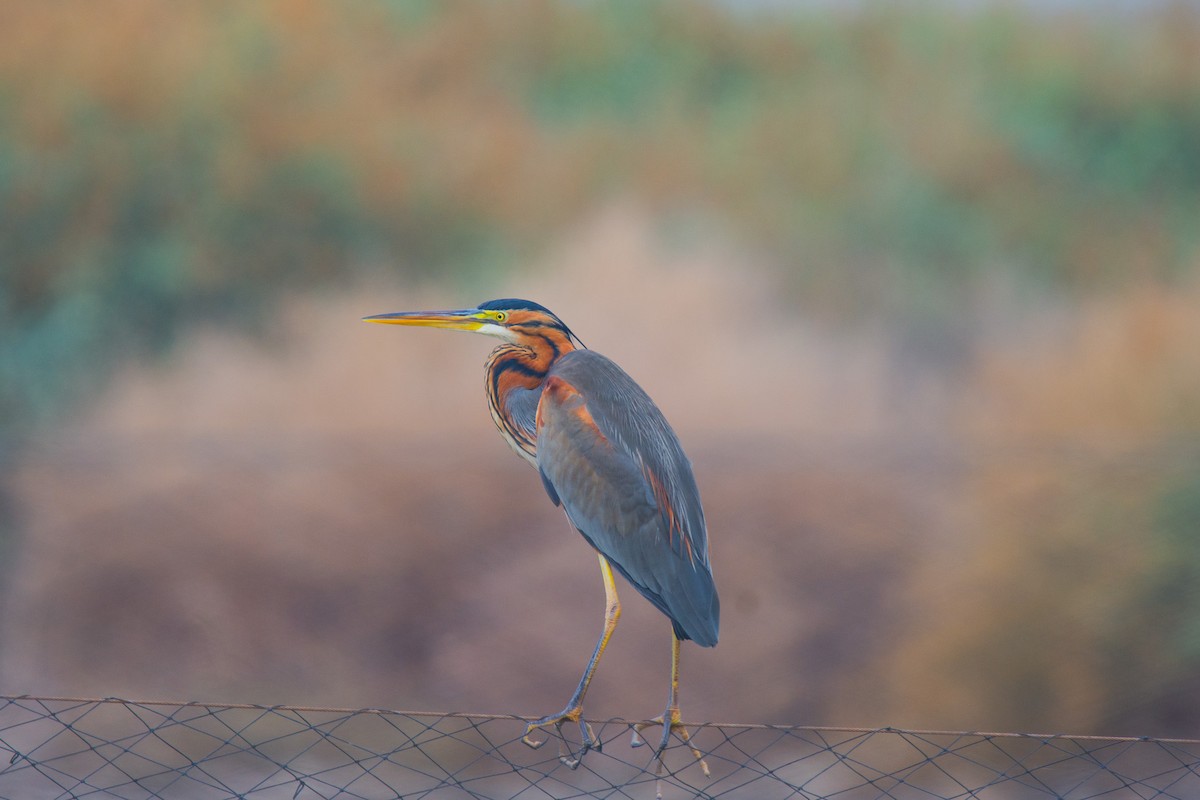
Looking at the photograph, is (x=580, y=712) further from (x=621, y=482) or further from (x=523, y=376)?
(x=523, y=376)

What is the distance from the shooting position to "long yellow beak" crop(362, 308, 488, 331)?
222 cm

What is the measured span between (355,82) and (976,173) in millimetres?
2374

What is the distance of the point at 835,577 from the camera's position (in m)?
4.51

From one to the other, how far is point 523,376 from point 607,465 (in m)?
0.29

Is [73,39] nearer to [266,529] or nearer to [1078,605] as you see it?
[266,529]

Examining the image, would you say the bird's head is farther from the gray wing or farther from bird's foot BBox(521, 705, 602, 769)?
bird's foot BBox(521, 705, 602, 769)

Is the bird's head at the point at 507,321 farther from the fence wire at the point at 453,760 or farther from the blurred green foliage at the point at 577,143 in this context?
the fence wire at the point at 453,760

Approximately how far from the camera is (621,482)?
6.97ft

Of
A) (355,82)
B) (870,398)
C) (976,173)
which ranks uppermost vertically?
(355,82)

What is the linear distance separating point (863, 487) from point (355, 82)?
248 centimetres

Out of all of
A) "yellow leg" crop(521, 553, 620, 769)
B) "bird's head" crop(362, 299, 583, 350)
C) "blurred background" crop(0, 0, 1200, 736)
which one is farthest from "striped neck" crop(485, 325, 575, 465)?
"blurred background" crop(0, 0, 1200, 736)

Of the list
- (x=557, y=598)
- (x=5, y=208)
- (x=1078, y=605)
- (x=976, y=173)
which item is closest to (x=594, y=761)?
(x=557, y=598)

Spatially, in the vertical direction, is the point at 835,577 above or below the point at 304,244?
below

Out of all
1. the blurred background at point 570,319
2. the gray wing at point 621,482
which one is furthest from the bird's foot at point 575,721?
the blurred background at point 570,319
